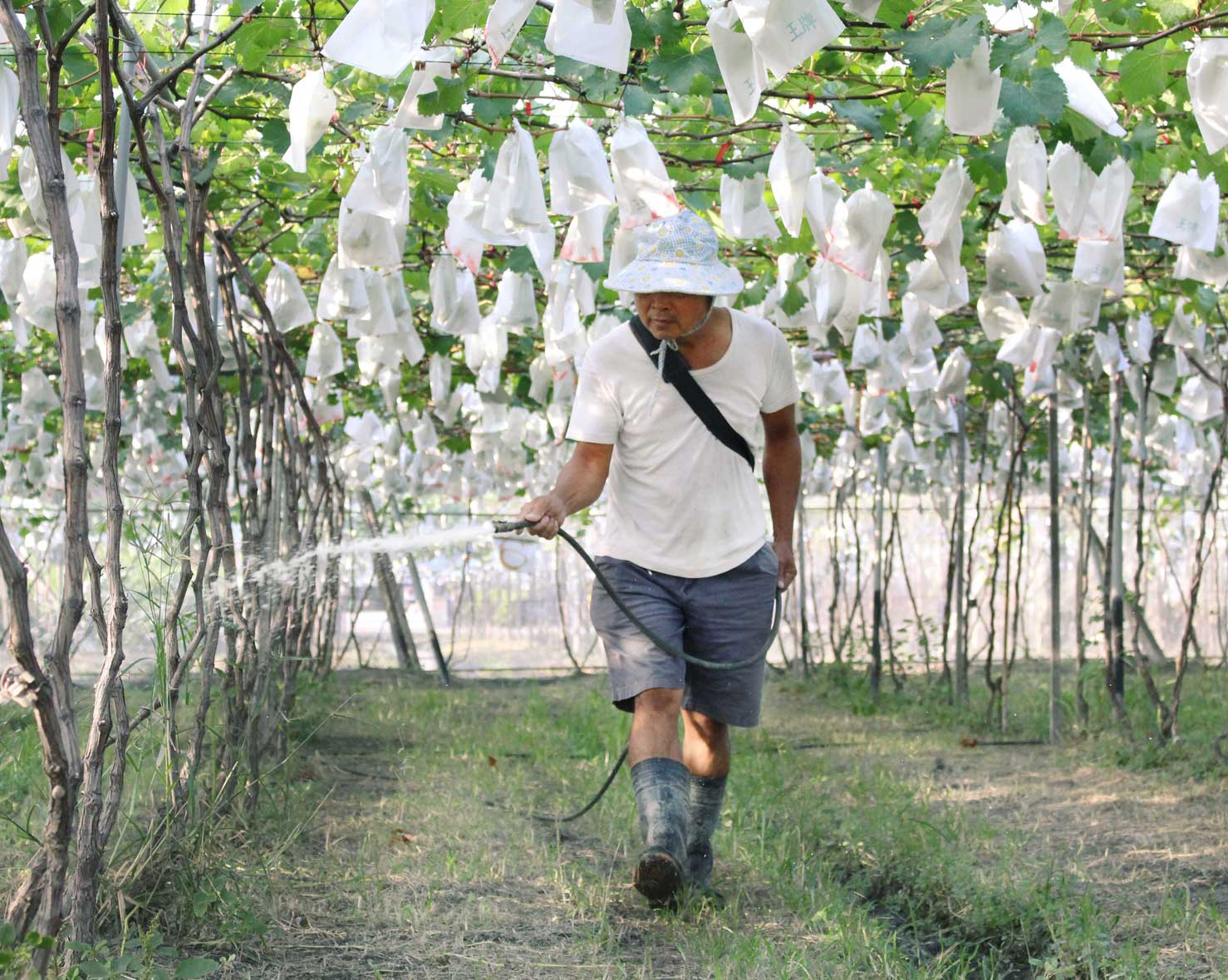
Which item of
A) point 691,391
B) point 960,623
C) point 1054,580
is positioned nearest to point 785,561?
point 691,391

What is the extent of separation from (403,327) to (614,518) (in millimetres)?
2406

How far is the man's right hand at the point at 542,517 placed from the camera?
115 inches

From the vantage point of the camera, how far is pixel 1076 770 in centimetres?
616

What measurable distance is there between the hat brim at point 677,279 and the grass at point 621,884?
4.21 feet

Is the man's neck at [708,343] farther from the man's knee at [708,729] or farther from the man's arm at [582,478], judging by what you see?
the man's knee at [708,729]

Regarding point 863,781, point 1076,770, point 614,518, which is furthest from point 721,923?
point 1076,770

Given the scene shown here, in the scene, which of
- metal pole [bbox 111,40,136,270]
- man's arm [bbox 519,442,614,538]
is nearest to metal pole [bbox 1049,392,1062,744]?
man's arm [bbox 519,442,614,538]

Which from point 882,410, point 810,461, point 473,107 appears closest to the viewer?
point 473,107

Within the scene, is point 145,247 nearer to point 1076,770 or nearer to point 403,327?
point 403,327

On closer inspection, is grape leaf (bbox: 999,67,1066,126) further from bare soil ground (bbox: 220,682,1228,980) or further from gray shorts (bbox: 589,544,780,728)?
bare soil ground (bbox: 220,682,1228,980)

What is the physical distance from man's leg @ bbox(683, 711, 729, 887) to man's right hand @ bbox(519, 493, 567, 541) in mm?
742

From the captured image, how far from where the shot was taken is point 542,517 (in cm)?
295

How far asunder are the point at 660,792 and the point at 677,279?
1.14 meters

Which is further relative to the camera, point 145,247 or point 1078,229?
point 145,247
